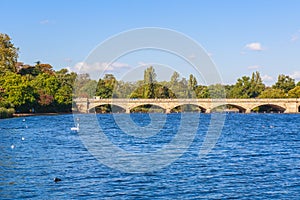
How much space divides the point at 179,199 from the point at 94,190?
15.9 ft

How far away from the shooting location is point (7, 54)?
14162cm

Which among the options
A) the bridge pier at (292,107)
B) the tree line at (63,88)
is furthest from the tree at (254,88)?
the bridge pier at (292,107)

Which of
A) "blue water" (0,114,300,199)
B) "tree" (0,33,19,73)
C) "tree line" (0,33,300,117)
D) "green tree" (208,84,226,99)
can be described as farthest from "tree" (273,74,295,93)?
"blue water" (0,114,300,199)

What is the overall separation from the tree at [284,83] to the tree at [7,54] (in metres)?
91.0

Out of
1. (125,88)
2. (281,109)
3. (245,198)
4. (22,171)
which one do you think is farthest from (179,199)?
(281,109)

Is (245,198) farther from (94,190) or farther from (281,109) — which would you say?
(281,109)

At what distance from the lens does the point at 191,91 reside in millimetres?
157250

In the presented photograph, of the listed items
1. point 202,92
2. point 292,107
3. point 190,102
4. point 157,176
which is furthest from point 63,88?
point 157,176

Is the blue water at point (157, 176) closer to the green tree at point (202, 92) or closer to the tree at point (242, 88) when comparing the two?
the green tree at point (202, 92)

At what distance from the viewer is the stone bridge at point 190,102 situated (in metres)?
132

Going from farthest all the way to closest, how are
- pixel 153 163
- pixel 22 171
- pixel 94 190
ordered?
pixel 153 163 < pixel 22 171 < pixel 94 190

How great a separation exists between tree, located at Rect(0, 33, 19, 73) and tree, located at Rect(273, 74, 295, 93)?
91008 millimetres

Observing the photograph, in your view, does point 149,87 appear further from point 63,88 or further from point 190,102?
point 63,88

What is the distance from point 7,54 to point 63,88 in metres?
17.8
